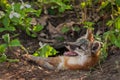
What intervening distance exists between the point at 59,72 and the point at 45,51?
304mm

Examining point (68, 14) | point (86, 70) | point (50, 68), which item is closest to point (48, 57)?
point (50, 68)

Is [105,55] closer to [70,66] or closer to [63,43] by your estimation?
[70,66]

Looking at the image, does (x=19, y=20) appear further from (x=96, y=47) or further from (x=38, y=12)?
(x=96, y=47)

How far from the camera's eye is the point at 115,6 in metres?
4.11

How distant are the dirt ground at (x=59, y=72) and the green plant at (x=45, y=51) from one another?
0.53 ft

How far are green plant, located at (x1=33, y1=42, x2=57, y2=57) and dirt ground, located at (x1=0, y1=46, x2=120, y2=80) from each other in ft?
0.53

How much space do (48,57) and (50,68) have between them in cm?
13

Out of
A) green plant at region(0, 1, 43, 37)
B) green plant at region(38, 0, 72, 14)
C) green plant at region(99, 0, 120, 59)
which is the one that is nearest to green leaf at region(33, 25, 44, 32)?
green plant at region(0, 1, 43, 37)

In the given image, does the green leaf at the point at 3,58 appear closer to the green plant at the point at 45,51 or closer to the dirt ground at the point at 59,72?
the dirt ground at the point at 59,72

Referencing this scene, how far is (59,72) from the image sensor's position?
3.40m

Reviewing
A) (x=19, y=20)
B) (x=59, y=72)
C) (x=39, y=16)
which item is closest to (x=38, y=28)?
(x=19, y=20)

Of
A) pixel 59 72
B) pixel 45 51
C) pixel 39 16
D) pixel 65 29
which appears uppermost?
pixel 39 16

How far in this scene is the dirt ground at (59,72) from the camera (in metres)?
3.22

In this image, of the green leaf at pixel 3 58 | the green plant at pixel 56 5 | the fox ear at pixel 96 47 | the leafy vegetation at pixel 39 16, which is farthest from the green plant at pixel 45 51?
the green plant at pixel 56 5
